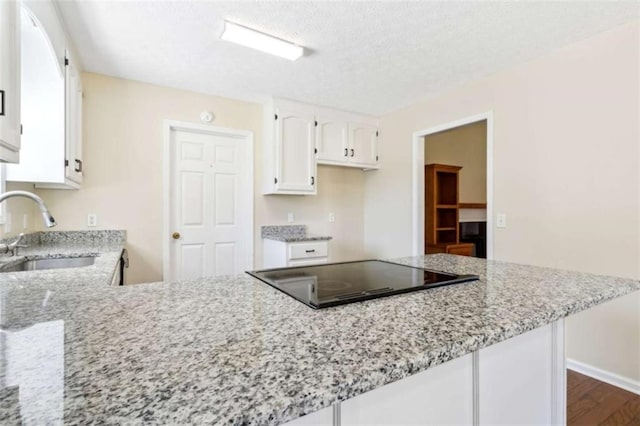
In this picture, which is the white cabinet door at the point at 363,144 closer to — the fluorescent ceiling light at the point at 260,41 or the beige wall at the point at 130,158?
the beige wall at the point at 130,158

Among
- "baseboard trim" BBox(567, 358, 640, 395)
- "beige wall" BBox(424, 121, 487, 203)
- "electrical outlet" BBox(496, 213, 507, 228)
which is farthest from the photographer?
"beige wall" BBox(424, 121, 487, 203)

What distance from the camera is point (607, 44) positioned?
2098 mm

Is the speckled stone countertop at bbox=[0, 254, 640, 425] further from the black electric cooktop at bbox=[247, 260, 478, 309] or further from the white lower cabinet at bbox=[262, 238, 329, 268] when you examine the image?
the white lower cabinet at bbox=[262, 238, 329, 268]

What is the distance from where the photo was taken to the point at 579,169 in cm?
222

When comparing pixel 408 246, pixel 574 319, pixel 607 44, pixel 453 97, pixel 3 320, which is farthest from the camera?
pixel 408 246

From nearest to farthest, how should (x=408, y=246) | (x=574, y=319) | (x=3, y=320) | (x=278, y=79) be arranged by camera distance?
(x=3, y=320) → (x=574, y=319) → (x=278, y=79) → (x=408, y=246)

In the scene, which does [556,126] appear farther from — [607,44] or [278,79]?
[278,79]

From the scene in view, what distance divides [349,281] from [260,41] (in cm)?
182

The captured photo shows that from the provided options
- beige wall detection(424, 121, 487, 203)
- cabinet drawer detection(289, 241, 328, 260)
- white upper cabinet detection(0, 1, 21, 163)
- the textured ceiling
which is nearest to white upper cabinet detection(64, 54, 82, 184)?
the textured ceiling

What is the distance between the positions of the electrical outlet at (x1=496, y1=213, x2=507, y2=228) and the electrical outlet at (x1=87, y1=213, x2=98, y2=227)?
3477 mm

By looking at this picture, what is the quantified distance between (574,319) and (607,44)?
191cm

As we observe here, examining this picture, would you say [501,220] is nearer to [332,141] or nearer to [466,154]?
[332,141]

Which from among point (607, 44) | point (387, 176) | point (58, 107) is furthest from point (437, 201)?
point (58, 107)

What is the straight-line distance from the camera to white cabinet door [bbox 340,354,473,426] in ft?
2.35
